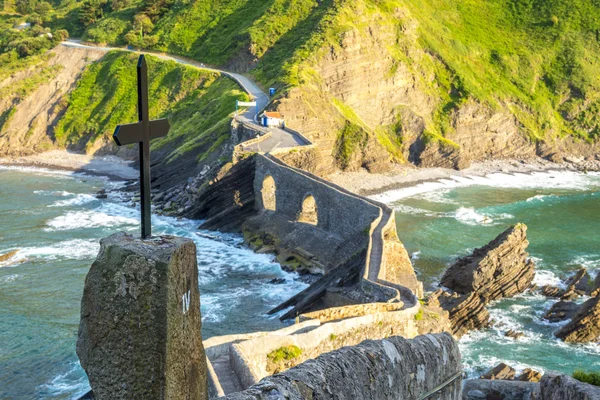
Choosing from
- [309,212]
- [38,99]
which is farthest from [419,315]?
[38,99]

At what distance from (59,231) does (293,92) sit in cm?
2358

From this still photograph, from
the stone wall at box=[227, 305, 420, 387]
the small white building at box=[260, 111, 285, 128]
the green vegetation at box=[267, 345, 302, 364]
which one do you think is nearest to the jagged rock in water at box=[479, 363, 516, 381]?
the stone wall at box=[227, 305, 420, 387]

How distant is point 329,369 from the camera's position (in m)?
7.65

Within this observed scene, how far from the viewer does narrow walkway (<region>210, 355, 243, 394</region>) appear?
17317 mm

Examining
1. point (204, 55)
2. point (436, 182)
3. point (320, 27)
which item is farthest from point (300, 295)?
point (204, 55)

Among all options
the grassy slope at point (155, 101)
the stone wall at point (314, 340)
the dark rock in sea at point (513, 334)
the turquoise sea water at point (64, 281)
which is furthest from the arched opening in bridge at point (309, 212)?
the stone wall at point (314, 340)

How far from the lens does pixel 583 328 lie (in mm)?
36188

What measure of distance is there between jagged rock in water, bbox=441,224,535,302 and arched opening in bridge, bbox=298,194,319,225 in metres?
9.56

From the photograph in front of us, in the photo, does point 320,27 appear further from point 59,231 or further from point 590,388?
point 590,388

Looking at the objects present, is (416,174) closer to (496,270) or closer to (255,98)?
(255,98)

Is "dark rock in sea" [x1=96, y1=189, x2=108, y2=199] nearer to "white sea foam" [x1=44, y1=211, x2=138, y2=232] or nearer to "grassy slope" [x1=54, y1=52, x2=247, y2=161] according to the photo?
"white sea foam" [x1=44, y1=211, x2=138, y2=232]

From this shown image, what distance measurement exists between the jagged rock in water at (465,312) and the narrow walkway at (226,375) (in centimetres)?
1851

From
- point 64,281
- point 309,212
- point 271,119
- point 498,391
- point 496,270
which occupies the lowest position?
point 64,281

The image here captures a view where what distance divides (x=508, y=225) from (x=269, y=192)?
63.3ft
